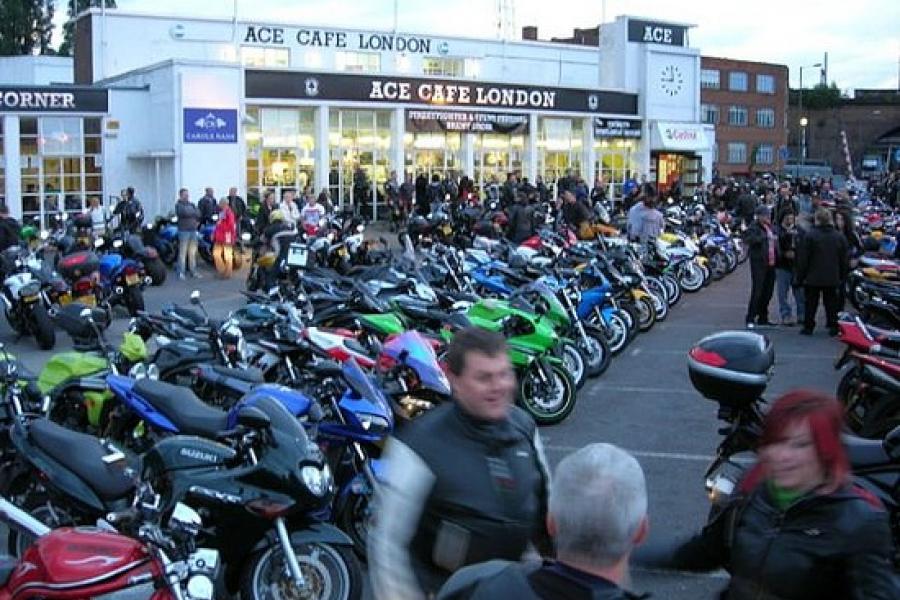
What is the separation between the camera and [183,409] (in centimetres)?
600

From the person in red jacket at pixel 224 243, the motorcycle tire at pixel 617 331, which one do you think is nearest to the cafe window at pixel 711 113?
the person in red jacket at pixel 224 243

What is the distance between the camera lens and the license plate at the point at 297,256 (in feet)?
49.2

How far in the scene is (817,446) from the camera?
2.93 metres

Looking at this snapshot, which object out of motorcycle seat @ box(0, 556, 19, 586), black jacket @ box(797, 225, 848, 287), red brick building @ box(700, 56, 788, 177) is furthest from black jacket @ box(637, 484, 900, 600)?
red brick building @ box(700, 56, 788, 177)

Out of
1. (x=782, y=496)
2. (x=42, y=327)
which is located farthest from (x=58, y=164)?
(x=782, y=496)

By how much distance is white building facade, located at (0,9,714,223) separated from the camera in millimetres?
27672

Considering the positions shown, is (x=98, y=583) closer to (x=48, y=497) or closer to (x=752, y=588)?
(x=48, y=497)

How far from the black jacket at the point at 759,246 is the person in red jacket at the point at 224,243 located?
9433mm

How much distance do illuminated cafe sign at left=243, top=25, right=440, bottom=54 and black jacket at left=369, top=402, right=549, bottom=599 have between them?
38.6 metres

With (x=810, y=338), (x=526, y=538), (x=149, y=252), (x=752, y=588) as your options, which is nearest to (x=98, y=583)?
(x=526, y=538)

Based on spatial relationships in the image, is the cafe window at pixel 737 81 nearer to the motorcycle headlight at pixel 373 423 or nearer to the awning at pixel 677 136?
the awning at pixel 677 136

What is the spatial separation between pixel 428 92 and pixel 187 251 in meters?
15.3

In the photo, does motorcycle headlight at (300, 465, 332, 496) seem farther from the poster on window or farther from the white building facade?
the poster on window

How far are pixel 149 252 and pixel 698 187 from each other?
25579 millimetres
